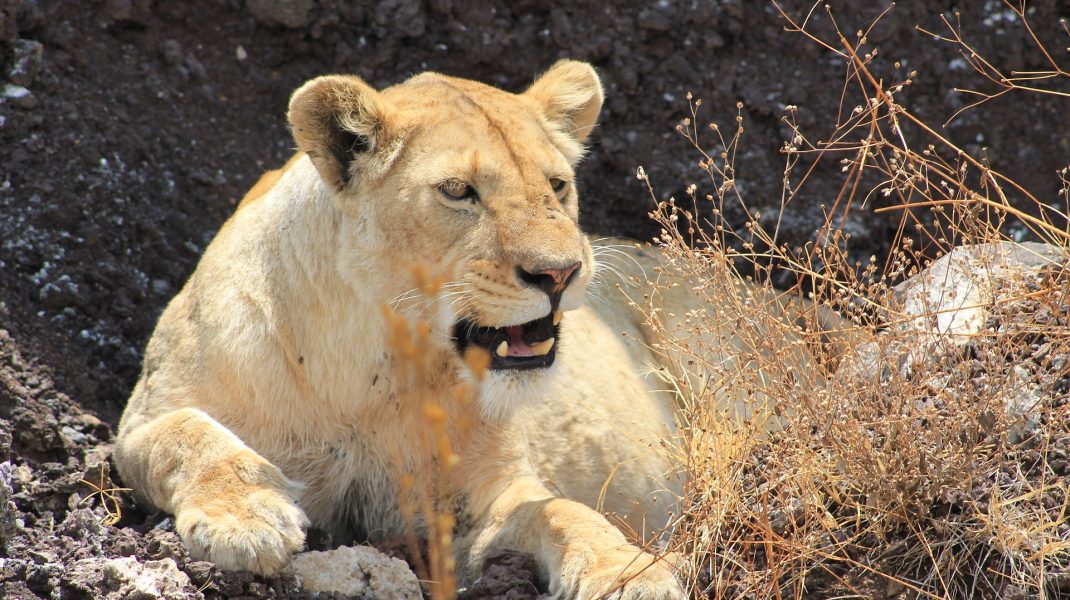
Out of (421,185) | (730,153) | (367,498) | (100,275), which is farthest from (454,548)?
(730,153)

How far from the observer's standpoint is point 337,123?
3.47m

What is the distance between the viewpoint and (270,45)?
5793mm

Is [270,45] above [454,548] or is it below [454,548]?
above

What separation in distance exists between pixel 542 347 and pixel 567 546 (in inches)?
21.7

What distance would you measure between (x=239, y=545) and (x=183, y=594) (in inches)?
6.9

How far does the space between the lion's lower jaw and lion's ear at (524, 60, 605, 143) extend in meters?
0.98

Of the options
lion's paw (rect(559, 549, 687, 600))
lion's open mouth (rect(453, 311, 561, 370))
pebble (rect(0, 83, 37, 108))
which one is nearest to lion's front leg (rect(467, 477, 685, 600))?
lion's paw (rect(559, 549, 687, 600))

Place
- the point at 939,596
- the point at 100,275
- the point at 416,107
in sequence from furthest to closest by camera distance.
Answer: the point at 100,275 < the point at 416,107 < the point at 939,596

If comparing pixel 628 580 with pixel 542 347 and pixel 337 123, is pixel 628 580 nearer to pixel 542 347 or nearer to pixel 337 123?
pixel 542 347

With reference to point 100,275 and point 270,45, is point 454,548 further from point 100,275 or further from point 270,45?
point 270,45

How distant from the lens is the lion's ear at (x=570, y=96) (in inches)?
156

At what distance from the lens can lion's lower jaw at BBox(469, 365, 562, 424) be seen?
3.35 m

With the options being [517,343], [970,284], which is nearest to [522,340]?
[517,343]

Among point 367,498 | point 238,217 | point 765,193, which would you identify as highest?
point 238,217
